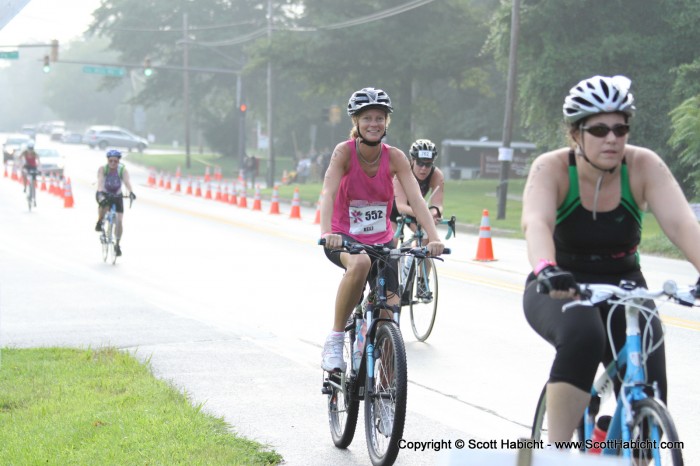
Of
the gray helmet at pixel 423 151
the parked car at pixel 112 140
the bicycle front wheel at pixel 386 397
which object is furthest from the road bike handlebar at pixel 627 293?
the parked car at pixel 112 140

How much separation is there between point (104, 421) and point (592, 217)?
3.52 m

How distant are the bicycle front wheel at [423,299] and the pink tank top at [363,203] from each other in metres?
3.70

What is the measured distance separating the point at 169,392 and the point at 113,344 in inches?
118

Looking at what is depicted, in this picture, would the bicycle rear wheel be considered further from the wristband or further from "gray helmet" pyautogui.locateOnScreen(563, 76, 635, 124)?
"gray helmet" pyautogui.locateOnScreen(563, 76, 635, 124)

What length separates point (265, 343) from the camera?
1061cm

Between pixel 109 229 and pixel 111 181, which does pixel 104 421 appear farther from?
pixel 111 181

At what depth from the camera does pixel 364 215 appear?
7.24m

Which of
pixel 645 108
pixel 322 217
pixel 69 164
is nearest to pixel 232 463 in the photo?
pixel 322 217

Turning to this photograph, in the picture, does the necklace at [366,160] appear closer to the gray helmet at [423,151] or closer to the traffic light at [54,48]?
the gray helmet at [423,151]

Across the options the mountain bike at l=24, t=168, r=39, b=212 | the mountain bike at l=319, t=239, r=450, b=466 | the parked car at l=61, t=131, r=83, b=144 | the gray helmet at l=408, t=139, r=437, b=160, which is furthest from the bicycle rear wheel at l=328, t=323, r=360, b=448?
the parked car at l=61, t=131, r=83, b=144

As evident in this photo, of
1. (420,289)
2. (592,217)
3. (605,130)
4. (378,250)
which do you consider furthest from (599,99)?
(420,289)

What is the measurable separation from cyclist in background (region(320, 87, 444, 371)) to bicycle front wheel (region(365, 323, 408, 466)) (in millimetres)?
462

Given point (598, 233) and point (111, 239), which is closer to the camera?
point (598, 233)

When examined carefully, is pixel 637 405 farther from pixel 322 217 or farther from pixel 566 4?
pixel 566 4
